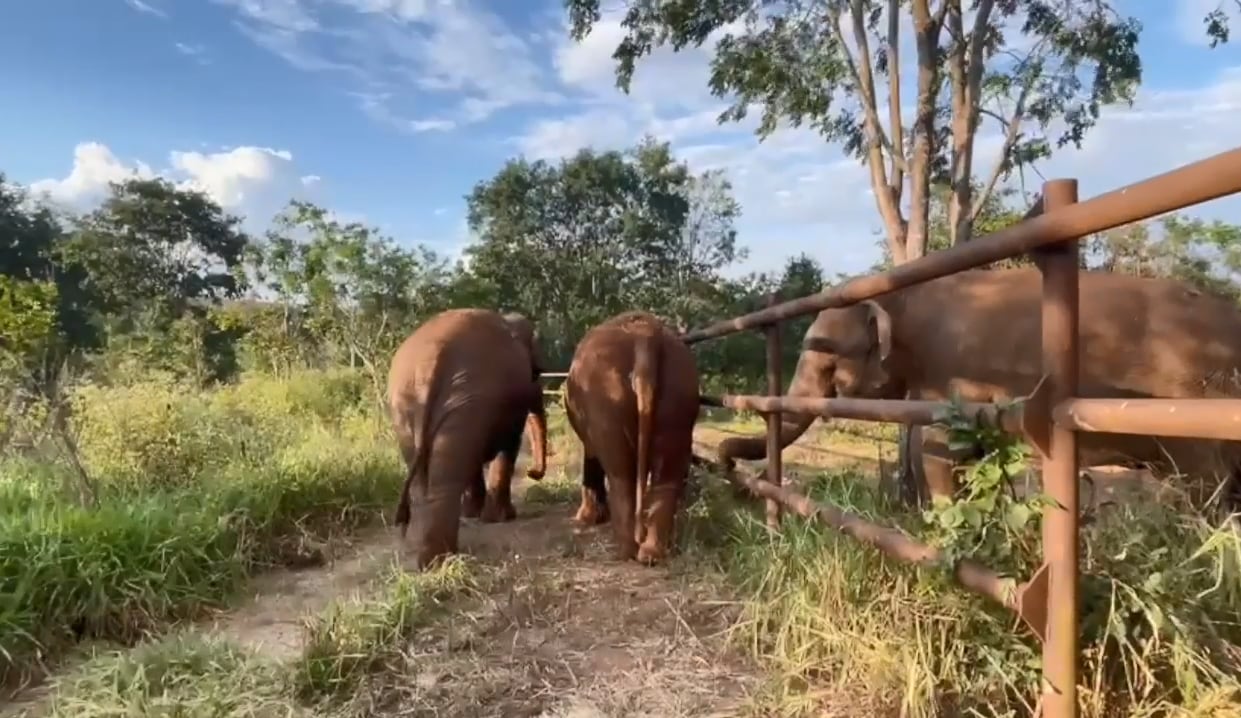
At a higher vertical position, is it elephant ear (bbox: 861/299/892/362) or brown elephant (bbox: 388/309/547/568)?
elephant ear (bbox: 861/299/892/362)

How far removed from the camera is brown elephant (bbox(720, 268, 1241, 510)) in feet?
14.3

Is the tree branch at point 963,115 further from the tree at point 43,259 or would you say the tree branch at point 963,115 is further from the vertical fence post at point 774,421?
the tree at point 43,259

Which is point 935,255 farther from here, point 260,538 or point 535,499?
point 535,499

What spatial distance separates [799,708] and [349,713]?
1.35 m

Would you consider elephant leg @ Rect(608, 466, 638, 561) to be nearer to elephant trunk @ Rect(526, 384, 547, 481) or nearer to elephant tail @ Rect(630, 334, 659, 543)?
elephant tail @ Rect(630, 334, 659, 543)

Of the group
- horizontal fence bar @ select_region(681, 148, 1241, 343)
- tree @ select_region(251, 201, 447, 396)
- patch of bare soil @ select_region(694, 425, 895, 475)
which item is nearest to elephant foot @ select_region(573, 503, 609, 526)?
patch of bare soil @ select_region(694, 425, 895, 475)

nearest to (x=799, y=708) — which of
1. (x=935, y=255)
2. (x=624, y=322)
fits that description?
(x=935, y=255)

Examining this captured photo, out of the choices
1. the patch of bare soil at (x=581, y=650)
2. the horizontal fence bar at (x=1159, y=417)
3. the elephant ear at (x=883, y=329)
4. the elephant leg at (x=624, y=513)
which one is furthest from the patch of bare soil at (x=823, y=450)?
the horizontal fence bar at (x=1159, y=417)

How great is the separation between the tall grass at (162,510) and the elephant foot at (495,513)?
→ 774 millimetres

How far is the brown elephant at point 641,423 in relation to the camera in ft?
15.0

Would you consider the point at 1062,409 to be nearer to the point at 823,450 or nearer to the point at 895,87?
the point at 895,87

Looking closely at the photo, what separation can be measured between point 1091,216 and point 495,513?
4.59 metres

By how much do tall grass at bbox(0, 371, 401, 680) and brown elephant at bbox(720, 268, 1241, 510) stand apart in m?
2.64

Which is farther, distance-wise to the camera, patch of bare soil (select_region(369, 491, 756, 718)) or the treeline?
the treeline
